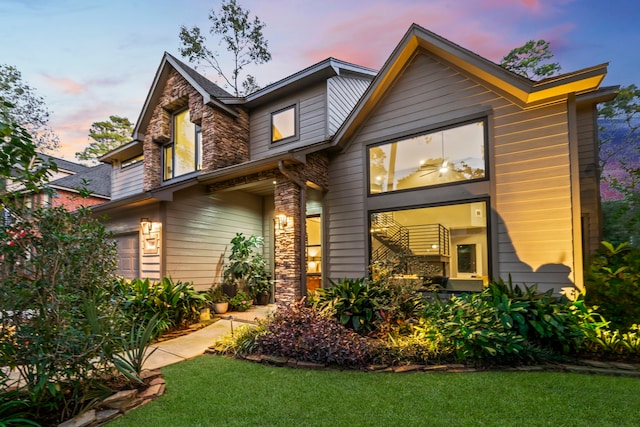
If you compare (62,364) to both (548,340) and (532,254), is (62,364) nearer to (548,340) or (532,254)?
(548,340)

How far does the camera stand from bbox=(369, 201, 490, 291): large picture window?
6.72 metres

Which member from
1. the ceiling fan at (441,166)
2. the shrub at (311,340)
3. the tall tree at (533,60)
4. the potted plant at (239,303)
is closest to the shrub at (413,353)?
the shrub at (311,340)

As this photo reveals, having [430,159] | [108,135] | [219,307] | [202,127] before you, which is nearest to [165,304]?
[219,307]

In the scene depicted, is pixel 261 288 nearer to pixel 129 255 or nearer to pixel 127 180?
pixel 129 255

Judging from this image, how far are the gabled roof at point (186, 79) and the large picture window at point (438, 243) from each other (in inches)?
236

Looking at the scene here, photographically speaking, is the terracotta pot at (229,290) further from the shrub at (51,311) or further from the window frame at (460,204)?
the shrub at (51,311)

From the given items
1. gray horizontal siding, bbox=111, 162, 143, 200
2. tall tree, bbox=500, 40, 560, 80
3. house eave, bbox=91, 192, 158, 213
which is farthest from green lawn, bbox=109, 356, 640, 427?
tall tree, bbox=500, 40, 560, 80

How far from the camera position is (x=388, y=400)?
3490mm

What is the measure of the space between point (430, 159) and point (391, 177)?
963 mm

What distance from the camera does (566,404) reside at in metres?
3.32

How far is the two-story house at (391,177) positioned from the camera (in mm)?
5867

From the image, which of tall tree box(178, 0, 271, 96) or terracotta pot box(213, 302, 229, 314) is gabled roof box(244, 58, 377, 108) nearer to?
terracotta pot box(213, 302, 229, 314)

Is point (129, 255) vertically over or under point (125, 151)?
under

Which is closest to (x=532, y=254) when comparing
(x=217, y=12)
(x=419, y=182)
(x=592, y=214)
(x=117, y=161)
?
(x=592, y=214)
